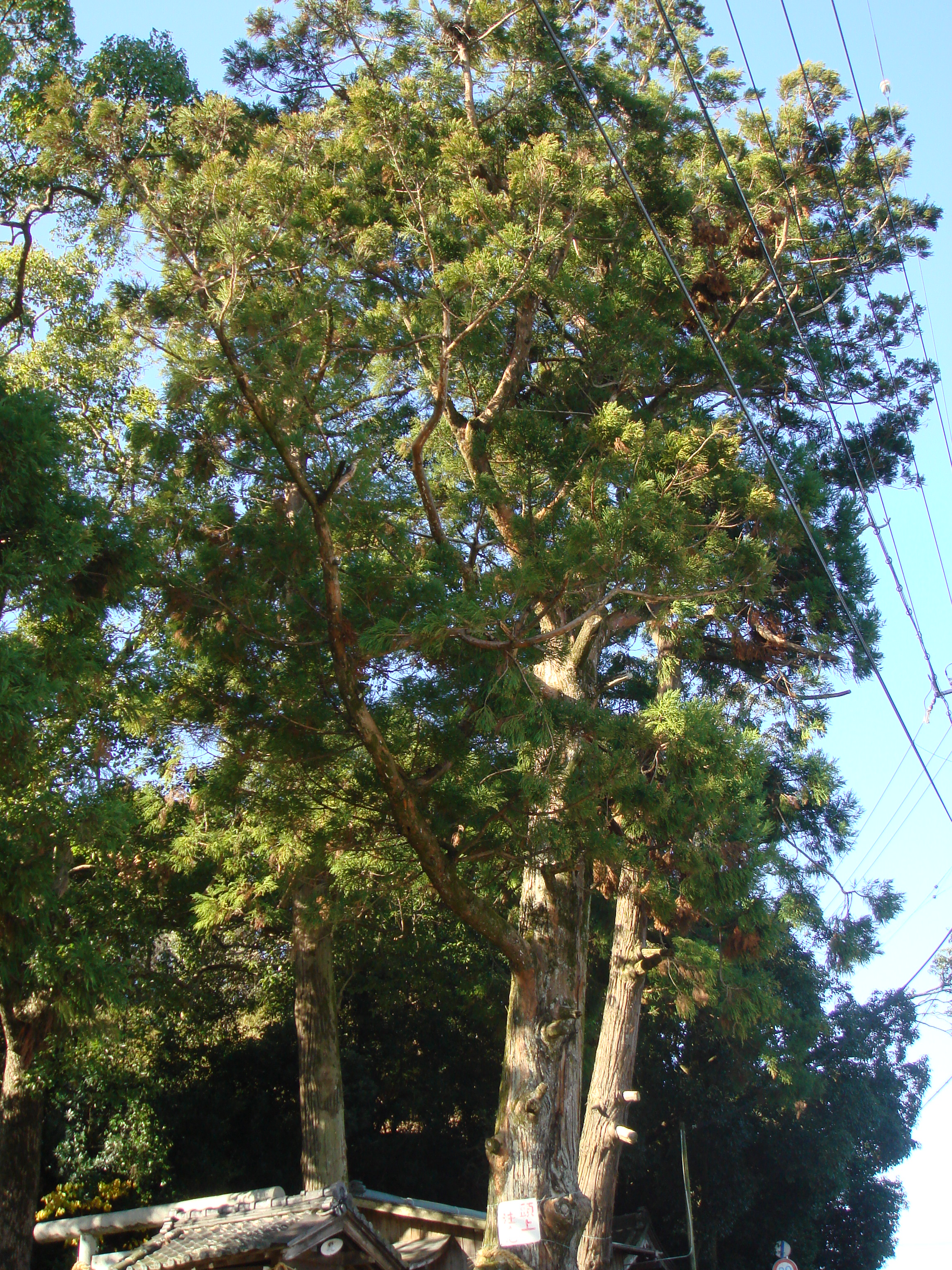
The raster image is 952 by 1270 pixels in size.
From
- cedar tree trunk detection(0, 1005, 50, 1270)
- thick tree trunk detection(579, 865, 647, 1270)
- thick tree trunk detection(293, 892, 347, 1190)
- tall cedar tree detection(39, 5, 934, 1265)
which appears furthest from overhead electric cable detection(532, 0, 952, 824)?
cedar tree trunk detection(0, 1005, 50, 1270)

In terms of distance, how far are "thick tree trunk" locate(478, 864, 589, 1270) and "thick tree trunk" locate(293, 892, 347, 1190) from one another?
8.02 ft

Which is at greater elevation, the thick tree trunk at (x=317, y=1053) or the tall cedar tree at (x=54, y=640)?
the tall cedar tree at (x=54, y=640)

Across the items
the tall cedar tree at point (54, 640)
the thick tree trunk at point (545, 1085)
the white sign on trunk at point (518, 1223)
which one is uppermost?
the tall cedar tree at point (54, 640)

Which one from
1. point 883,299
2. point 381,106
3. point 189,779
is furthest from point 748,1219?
point 381,106

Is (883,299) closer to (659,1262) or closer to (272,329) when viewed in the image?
(272,329)

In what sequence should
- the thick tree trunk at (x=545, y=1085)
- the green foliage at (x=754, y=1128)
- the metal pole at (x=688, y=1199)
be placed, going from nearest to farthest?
the thick tree trunk at (x=545, y=1085) < the metal pole at (x=688, y=1199) < the green foliage at (x=754, y=1128)

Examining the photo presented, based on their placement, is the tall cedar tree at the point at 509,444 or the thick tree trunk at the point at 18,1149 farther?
the thick tree trunk at the point at 18,1149

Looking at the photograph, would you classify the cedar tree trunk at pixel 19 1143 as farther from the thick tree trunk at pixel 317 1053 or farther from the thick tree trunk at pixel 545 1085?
the thick tree trunk at pixel 545 1085

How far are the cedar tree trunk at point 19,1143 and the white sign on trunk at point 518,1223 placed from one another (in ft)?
15.5

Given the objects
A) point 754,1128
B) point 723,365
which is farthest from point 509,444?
point 754,1128

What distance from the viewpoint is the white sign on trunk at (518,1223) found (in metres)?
5.91

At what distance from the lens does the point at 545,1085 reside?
6512mm

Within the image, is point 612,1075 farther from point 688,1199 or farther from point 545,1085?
point 688,1199

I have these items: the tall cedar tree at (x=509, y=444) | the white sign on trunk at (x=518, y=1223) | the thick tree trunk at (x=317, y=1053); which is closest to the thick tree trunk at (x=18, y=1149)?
the thick tree trunk at (x=317, y=1053)
